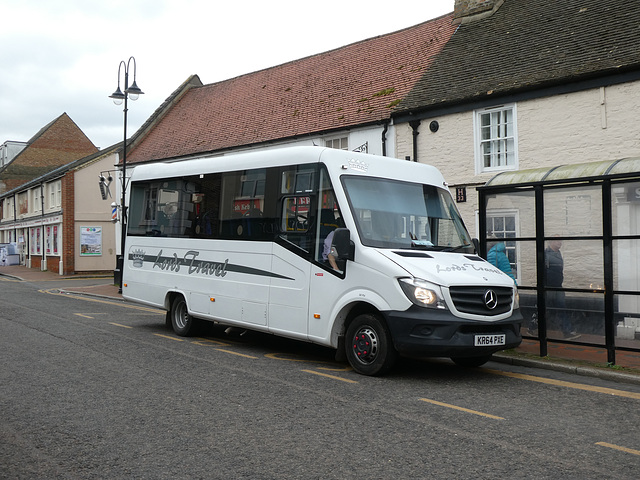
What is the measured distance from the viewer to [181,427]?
5.62 m

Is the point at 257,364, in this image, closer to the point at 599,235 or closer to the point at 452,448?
the point at 452,448

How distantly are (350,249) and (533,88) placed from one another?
29.0ft

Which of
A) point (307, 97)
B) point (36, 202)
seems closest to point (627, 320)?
point (307, 97)

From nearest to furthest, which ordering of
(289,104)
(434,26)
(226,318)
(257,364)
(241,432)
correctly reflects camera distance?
(241,432) < (257,364) < (226,318) < (434,26) < (289,104)

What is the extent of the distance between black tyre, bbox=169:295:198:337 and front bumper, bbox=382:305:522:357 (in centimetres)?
473

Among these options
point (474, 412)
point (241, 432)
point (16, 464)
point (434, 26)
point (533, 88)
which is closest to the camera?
point (16, 464)

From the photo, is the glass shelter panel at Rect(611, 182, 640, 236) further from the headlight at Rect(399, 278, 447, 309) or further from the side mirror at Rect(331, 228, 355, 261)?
the side mirror at Rect(331, 228, 355, 261)

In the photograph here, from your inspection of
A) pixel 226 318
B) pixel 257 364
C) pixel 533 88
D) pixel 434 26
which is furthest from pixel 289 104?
pixel 257 364

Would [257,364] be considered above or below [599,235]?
below

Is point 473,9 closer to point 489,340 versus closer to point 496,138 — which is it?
point 496,138

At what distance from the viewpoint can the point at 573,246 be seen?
9.38m

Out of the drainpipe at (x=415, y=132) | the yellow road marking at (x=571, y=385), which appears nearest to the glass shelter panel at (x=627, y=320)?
the yellow road marking at (x=571, y=385)

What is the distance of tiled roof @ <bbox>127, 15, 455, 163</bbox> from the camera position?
65.9 ft

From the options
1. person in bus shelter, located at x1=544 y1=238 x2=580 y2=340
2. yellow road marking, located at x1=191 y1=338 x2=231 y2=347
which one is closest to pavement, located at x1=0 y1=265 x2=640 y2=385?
person in bus shelter, located at x1=544 y1=238 x2=580 y2=340
